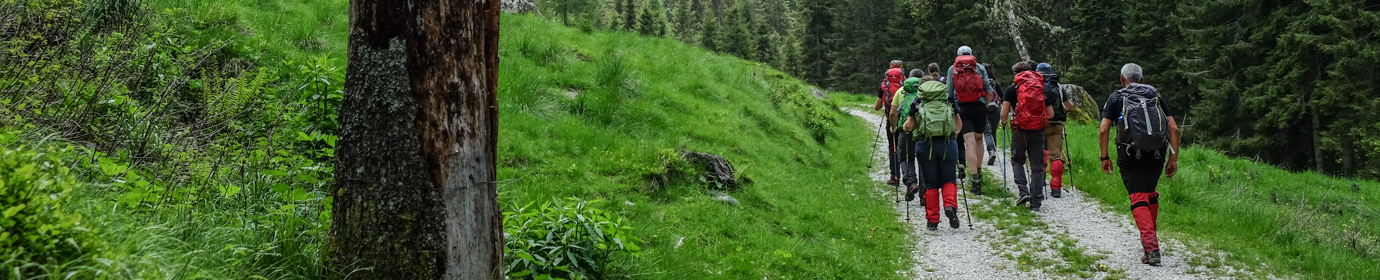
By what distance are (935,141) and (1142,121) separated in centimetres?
206

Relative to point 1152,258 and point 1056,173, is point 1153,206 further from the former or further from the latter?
point 1056,173

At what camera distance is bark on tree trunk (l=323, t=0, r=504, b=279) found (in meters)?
2.93

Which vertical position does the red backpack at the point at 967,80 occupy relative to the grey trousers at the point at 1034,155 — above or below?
above

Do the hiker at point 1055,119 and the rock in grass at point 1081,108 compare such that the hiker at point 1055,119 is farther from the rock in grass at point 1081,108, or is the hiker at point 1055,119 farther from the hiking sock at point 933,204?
the rock in grass at point 1081,108

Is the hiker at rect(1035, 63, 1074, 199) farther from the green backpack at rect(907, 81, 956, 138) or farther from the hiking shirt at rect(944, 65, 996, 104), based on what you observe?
the green backpack at rect(907, 81, 956, 138)

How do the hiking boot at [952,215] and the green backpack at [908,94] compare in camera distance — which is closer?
the hiking boot at [952,215]

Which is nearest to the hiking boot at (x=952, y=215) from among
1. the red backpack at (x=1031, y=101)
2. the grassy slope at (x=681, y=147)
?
the grassy slope at (x=681, y=147)

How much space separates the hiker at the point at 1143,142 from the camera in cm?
595

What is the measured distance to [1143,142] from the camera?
233 inches

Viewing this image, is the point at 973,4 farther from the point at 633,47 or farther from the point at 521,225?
the point at 521,225

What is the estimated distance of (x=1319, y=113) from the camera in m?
20.5

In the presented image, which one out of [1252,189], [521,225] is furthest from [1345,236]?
[521,225]

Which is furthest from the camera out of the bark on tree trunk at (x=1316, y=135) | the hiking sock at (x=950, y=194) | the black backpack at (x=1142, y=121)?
the bark on tree trunk at (x=1316, y=135)

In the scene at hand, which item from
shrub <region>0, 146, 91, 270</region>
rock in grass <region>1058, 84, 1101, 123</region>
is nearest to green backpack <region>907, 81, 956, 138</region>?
shrub <region>0, 146, 91, 270</region>
